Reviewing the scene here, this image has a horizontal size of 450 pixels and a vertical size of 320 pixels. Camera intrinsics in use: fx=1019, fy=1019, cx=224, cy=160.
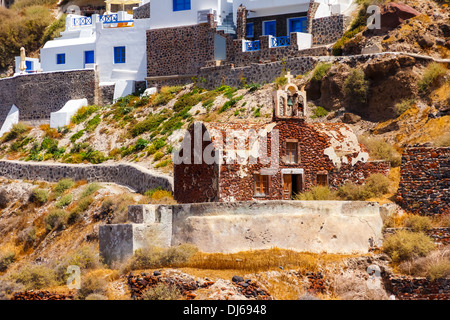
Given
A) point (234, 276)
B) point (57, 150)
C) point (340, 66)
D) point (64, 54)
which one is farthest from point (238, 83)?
point (234, 276)

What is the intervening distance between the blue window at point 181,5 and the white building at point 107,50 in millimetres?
2445

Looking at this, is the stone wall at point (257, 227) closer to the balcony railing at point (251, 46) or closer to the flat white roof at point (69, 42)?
the balcony railing at point (251, 46)

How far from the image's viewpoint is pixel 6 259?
42.1 meters

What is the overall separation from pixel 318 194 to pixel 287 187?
1.33 metres

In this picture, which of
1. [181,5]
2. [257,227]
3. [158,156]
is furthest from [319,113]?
[181,5]

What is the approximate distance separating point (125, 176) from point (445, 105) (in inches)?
582

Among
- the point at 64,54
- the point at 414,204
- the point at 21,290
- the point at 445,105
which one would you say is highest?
the point at 64,54

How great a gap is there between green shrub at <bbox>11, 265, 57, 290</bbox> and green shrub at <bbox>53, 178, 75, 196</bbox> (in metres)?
14.1

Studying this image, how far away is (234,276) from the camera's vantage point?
31359 millimetres

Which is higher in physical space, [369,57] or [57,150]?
[369,57]

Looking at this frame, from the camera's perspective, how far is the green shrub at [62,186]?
157 ft

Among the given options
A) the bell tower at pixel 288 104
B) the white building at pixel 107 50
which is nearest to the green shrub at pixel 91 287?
the bell tower at pixel 288 104
